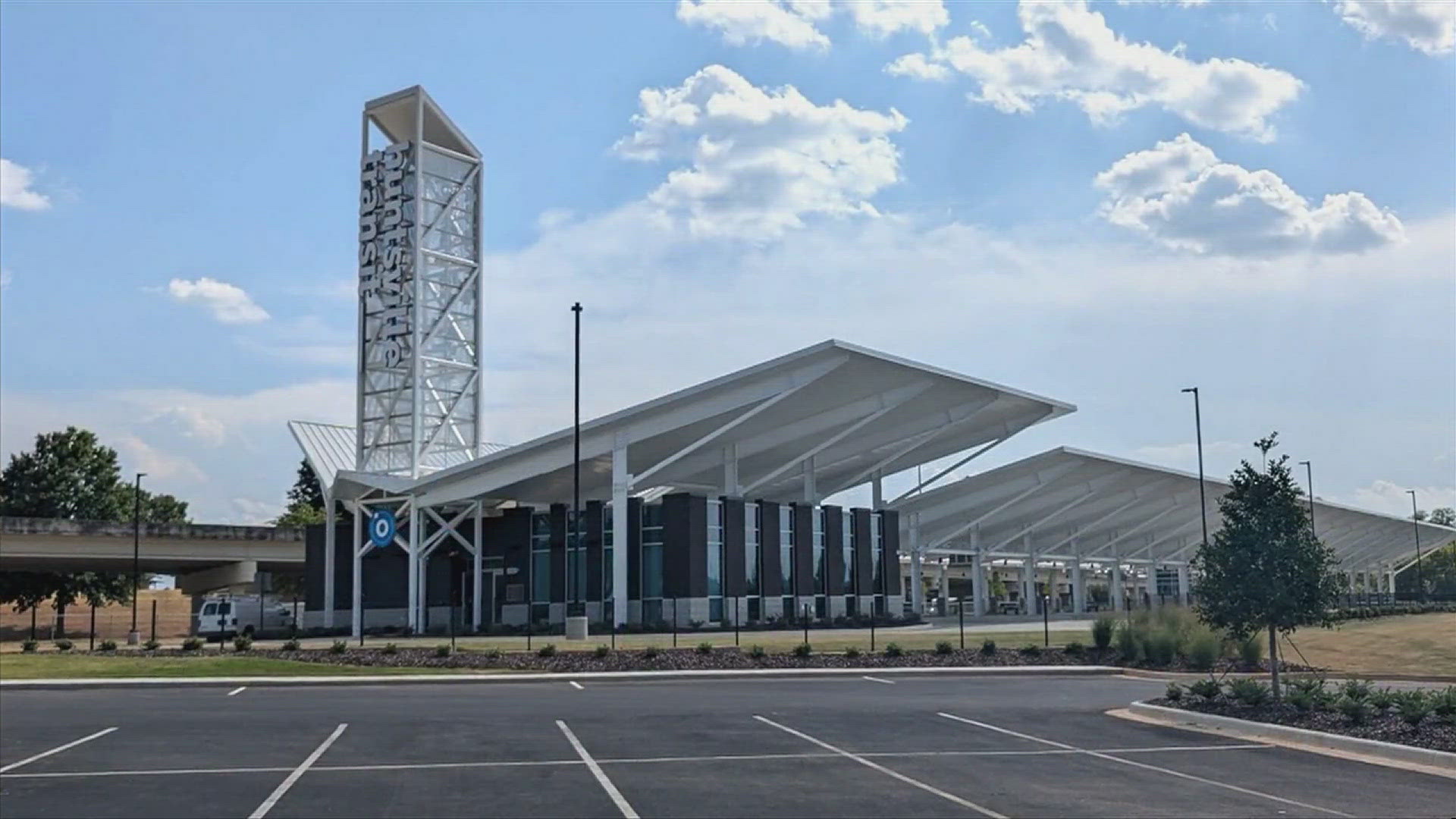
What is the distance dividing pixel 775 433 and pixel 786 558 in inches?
206

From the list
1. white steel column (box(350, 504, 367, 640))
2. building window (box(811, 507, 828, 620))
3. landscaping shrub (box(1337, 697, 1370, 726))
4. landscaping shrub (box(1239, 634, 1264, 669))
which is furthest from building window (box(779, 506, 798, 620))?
landscaping shrub (box(1337, 697, 1370, 726))

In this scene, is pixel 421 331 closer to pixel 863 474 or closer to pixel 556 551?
pixel 556 551

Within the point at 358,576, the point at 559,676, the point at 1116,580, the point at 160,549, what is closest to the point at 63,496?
the point at 160,549

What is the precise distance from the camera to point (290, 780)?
40.8 ft

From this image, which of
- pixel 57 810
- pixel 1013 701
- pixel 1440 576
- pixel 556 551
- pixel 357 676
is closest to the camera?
pixel 57 810

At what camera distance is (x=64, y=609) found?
7412 centimetres

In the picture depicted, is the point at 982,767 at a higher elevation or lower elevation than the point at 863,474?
lower

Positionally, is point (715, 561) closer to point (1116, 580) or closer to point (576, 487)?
point (576, 487)

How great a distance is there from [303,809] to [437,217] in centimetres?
Answer: 4377

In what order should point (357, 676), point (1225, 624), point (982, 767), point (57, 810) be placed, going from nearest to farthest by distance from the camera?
1. point (57, 810)
2. point (982, 767)
3. point (1225, 624)
4. point (357, 676)

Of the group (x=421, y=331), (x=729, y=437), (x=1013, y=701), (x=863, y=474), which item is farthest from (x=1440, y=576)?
(x=1013, y=701)

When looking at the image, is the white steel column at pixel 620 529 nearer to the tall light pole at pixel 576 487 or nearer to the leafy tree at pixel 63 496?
the tall light pole at pixel 576 487

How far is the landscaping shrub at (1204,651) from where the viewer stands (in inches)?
1088

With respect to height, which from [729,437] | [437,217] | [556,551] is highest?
[437,217]
